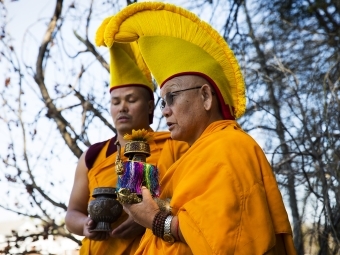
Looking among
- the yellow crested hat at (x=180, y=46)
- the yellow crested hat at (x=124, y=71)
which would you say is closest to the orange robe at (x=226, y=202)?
the yellow crested hat at (x=180, y=46)

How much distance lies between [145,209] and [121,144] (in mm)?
1165

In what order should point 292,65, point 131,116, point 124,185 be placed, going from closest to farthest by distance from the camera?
point 124,185, point 131,116, point 292,65

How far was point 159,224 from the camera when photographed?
8.29 feet

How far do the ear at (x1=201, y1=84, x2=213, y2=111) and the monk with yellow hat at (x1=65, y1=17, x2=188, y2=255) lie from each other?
27.9 inches

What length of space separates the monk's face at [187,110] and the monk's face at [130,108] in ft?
2.76

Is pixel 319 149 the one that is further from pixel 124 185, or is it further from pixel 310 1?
pixel 124 185

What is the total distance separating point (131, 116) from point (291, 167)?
317 centimetres

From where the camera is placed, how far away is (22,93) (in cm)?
554

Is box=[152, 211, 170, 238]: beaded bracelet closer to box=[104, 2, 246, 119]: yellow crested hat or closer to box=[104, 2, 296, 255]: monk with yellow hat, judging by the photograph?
box=[104, 2, 296, 255]: monk with yellow hat

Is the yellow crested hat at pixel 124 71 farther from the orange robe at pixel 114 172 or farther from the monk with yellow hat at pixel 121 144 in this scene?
the orange robe at pixel 114 172

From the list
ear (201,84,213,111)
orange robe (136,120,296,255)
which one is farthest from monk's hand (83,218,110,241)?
ear (201,84,213,111)

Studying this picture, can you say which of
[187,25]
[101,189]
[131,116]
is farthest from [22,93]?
[187,25]

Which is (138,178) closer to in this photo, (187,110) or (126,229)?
(187,110)

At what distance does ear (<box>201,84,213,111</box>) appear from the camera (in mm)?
2793
